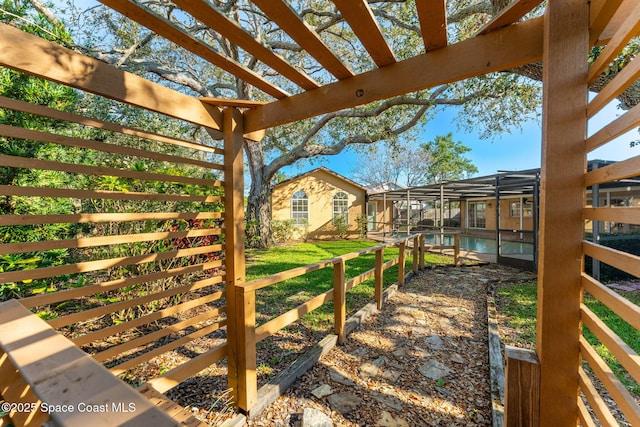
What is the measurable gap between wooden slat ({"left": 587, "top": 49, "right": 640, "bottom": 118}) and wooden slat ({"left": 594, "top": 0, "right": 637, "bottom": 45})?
1.21ft

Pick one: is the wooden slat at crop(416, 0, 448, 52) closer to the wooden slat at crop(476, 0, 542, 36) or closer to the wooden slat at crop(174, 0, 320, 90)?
the wooden slat at crop(476, 0, 542, 36)

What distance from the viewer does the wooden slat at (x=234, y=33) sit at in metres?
1.35

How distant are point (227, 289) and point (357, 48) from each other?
29.4 ft

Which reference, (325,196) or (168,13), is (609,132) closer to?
(168,13)

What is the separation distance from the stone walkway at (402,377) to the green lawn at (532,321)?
40 centimetres

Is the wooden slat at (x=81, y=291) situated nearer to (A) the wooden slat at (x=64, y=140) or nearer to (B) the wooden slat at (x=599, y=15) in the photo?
(A) the wooden slat at (x=64, y=140)

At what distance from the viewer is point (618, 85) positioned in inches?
37.3

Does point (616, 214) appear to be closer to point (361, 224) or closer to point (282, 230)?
point (282, 230)

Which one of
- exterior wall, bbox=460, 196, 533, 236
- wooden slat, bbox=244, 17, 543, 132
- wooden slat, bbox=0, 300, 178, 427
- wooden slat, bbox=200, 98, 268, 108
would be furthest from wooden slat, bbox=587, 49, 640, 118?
exterior wall, bbox=460, 196, 533, 236

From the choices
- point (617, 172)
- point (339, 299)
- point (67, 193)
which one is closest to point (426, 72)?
point (617, 172)

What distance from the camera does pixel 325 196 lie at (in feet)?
49.7

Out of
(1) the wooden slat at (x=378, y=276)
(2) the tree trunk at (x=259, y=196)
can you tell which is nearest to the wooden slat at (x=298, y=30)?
(1) the wooden slat at (x=378, y=276)

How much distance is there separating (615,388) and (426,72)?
1785 millimetres

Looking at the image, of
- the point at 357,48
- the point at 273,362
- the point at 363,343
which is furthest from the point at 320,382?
the point at 357,48
